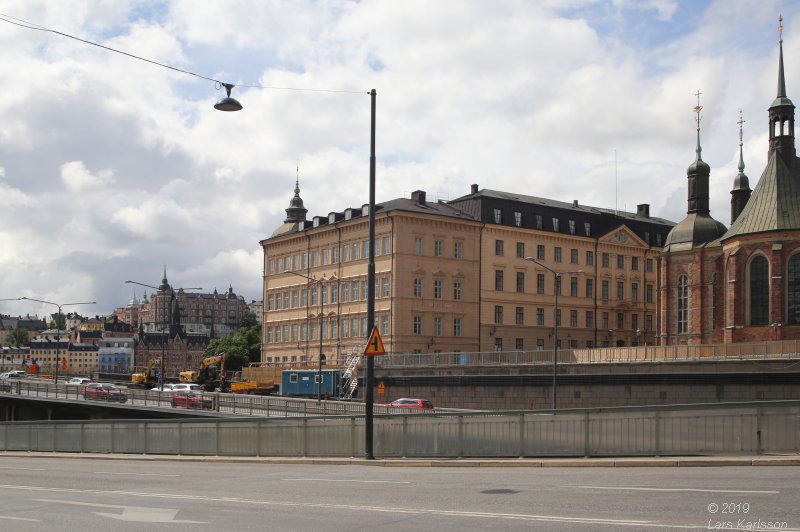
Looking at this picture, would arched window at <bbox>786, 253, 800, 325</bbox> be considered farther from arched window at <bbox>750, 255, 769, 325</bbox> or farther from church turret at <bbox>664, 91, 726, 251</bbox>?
church turret at <bbox>664, 91, 726, 251</bbox>

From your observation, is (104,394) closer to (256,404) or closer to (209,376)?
(256,404)

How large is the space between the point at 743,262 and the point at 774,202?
5027mm

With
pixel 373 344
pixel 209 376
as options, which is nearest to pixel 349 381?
pixel 209 376

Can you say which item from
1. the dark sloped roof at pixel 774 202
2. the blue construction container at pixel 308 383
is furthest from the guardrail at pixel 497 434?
the dark sloped roof at pixel 774 202

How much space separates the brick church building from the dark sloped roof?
0.23 feet

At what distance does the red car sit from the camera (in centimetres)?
5753

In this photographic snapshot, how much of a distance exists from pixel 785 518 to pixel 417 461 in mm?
13649

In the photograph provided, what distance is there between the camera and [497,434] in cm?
2394

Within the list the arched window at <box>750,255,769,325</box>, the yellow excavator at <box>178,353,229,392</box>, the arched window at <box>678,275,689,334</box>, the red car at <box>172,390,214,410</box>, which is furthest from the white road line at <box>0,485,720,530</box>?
the yellow excavator at <box>178,353,229,392</box>

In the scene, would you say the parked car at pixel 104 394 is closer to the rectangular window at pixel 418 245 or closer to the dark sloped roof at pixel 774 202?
the rectangular window at pixel 418 245

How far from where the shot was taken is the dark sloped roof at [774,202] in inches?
2630

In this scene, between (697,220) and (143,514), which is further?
(697,220)

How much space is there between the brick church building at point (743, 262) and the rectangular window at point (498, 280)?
14226 millimetres

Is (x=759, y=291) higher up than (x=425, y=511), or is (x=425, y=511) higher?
(x=759, y=291)
